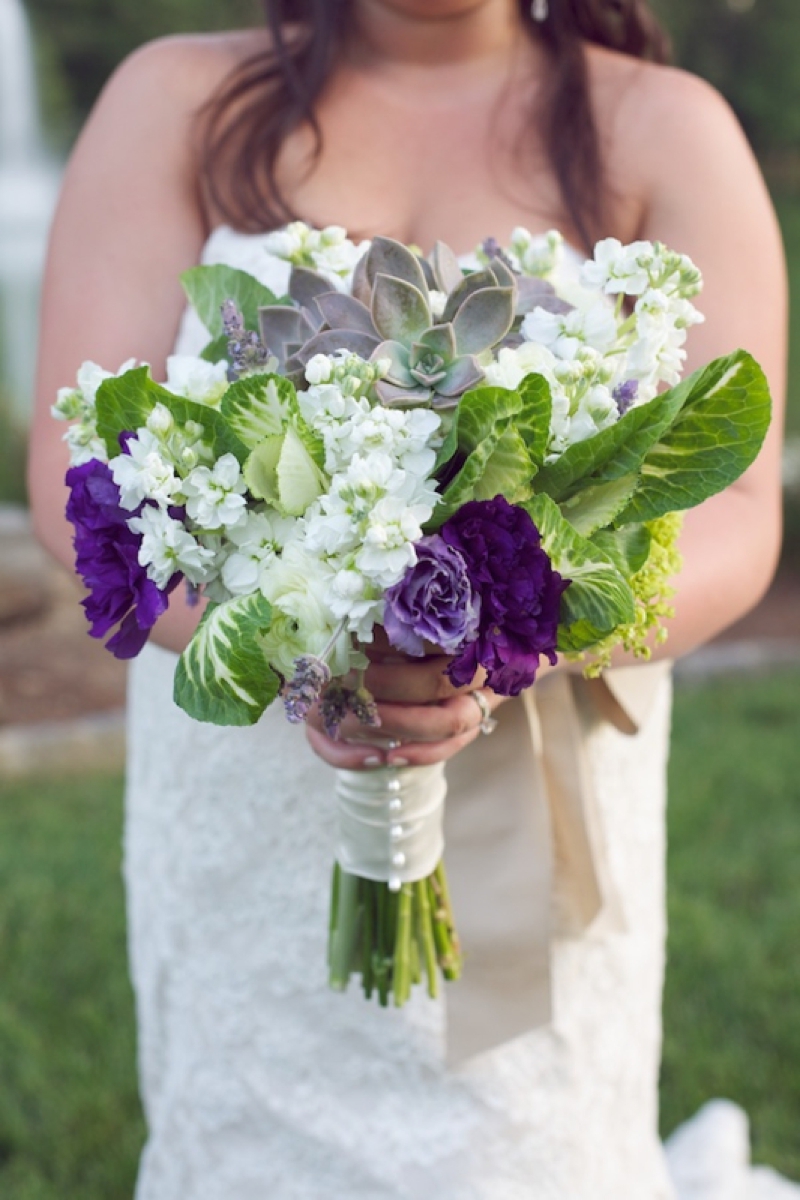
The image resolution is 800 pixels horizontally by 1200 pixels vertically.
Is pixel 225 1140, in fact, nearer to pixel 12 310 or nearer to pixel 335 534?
pixel 335 534

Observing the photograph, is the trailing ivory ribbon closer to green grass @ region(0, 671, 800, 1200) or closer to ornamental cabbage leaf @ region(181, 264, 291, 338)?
ornamental cabbage leaf @ region(181, 264, 291, 338)

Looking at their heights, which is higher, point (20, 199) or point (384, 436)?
point (384, 436)

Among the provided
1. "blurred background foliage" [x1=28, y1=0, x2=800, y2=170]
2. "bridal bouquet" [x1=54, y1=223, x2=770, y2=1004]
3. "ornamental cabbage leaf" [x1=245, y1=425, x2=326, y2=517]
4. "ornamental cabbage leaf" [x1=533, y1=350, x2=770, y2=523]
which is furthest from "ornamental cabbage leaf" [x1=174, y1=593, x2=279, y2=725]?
"blurred background foliage" [x1=28, y1=0, x2=800, y2=170]

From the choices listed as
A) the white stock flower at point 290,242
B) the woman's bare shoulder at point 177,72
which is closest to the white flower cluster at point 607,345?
the white stock flower at point 290,242

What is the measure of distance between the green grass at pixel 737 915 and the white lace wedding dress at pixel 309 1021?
43.4 inches

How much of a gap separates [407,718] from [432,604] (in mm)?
347

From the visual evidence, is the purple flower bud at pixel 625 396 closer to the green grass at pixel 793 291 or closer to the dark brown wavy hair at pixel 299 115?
the dark brown wavy hair at pixel 299 115

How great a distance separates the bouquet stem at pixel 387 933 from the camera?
1821 millimetres

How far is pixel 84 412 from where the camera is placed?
153 cm

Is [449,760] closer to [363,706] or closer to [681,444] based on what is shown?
[363,706]

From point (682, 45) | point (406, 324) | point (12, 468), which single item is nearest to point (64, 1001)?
point (406, 324)

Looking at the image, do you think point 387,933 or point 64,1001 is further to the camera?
point 64,1001

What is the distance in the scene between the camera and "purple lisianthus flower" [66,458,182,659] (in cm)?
141

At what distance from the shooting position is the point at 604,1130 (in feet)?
7.57
